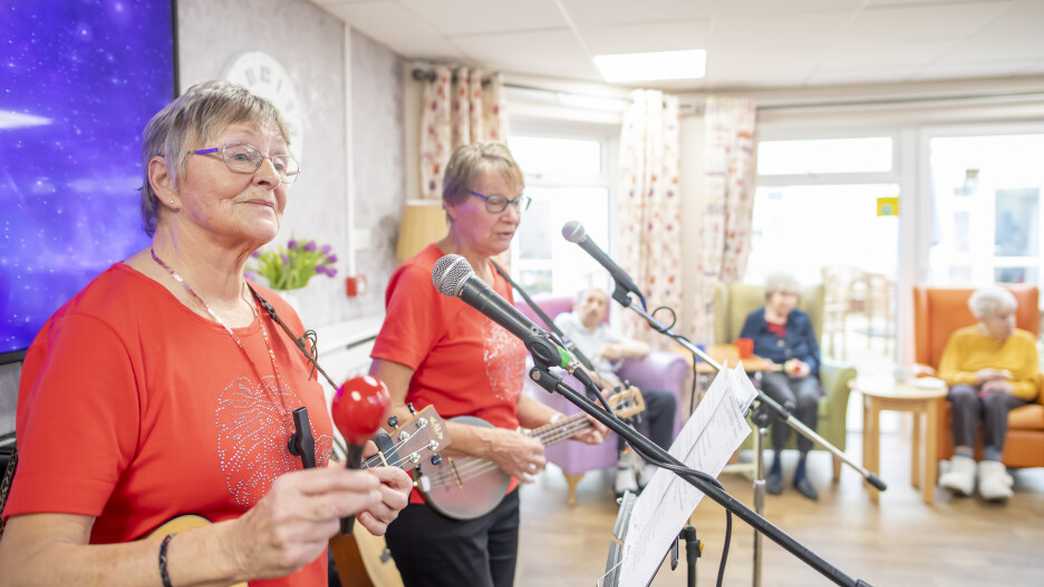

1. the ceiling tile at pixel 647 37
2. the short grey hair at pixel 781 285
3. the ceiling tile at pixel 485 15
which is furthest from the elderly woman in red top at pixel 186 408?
the short grey hair at pixel 781 285

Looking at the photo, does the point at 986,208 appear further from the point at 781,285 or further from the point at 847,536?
the point at 847,536

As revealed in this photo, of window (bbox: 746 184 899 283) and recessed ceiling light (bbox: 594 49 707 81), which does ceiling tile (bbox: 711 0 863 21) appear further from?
window (bbox: 746 184 899 283)

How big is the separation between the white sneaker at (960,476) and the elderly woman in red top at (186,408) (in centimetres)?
368

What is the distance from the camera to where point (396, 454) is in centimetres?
131

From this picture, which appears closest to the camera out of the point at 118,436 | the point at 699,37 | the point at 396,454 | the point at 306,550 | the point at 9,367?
the point at 306,550

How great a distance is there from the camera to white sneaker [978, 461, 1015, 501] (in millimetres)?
3598

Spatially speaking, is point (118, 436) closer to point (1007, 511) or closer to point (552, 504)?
point (552, 504)

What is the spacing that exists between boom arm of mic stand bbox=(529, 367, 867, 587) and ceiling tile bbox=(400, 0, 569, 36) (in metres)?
2.76

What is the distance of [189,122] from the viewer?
95cm

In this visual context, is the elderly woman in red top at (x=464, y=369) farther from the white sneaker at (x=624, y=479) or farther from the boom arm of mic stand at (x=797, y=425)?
the white sneaker at (x=624, y=479)

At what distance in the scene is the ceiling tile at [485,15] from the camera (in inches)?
132

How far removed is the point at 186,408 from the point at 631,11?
3123 mm

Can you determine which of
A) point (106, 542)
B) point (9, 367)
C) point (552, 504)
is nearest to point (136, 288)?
point (106, 542)

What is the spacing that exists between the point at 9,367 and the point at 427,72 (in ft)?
10.6
